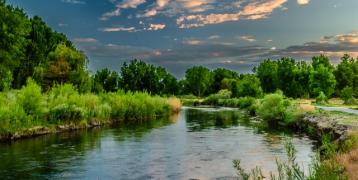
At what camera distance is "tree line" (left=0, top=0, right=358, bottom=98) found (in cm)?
6800

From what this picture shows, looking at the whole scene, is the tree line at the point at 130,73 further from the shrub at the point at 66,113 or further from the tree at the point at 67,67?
the shrub at the point at 66,113

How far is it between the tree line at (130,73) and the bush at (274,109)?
33.6 meters

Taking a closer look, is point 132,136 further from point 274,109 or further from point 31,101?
point 274,109

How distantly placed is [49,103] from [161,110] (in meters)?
30.1

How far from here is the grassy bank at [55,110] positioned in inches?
1437

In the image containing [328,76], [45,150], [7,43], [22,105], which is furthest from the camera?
[328,76]

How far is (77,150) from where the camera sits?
30.7m

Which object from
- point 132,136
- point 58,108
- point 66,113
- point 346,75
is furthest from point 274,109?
point 346,75

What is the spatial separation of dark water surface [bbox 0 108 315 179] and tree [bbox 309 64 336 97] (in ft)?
263

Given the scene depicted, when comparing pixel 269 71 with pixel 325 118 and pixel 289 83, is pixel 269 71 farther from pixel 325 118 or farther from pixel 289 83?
pixel 325 118

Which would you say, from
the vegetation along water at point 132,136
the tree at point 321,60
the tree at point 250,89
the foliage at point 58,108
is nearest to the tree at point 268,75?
the tree at point 321,60

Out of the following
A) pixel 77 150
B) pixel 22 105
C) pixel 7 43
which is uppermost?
pixel 7 43

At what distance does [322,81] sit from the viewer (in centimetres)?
11794

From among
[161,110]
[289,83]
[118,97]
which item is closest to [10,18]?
[118,97]
